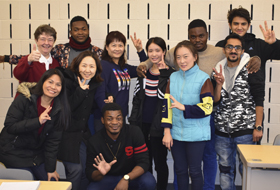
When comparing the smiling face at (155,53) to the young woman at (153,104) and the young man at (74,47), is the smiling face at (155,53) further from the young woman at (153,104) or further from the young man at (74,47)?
the young man at (74,47)

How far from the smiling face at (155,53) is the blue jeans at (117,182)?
1.12 metres

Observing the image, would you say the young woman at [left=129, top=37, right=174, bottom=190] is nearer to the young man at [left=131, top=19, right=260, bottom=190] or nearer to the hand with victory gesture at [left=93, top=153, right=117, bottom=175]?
the young man at [left=131, top=19, right=260, bottom=190]

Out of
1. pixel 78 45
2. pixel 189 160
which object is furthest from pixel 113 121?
pixel 78 45

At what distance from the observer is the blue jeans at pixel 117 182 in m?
2.25

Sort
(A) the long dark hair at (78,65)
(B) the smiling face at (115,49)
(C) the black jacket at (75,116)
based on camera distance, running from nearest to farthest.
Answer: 1. (C) the black jacket at (75,116)
2. (A) the long dark hair at (78,65)
3. (B) the smiling face at (115,49)

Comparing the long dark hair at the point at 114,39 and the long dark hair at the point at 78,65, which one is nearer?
the long dark hair at the point at 78,65

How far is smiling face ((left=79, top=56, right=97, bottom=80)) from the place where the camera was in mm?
2488

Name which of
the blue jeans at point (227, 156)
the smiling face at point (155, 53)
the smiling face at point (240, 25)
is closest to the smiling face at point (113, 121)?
the smiling face at point (155, 53)

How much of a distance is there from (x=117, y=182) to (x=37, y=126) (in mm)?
839

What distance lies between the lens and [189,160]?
2.28m

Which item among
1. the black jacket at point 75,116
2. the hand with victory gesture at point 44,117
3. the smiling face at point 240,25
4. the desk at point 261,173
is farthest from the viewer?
the smiling face at point 240,25

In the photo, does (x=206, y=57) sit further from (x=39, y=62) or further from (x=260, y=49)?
(x=39, y=62)

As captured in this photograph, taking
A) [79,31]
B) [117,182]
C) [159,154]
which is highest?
[79,31]

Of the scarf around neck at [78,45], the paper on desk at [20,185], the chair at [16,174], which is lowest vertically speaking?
the chair at [16,174]
